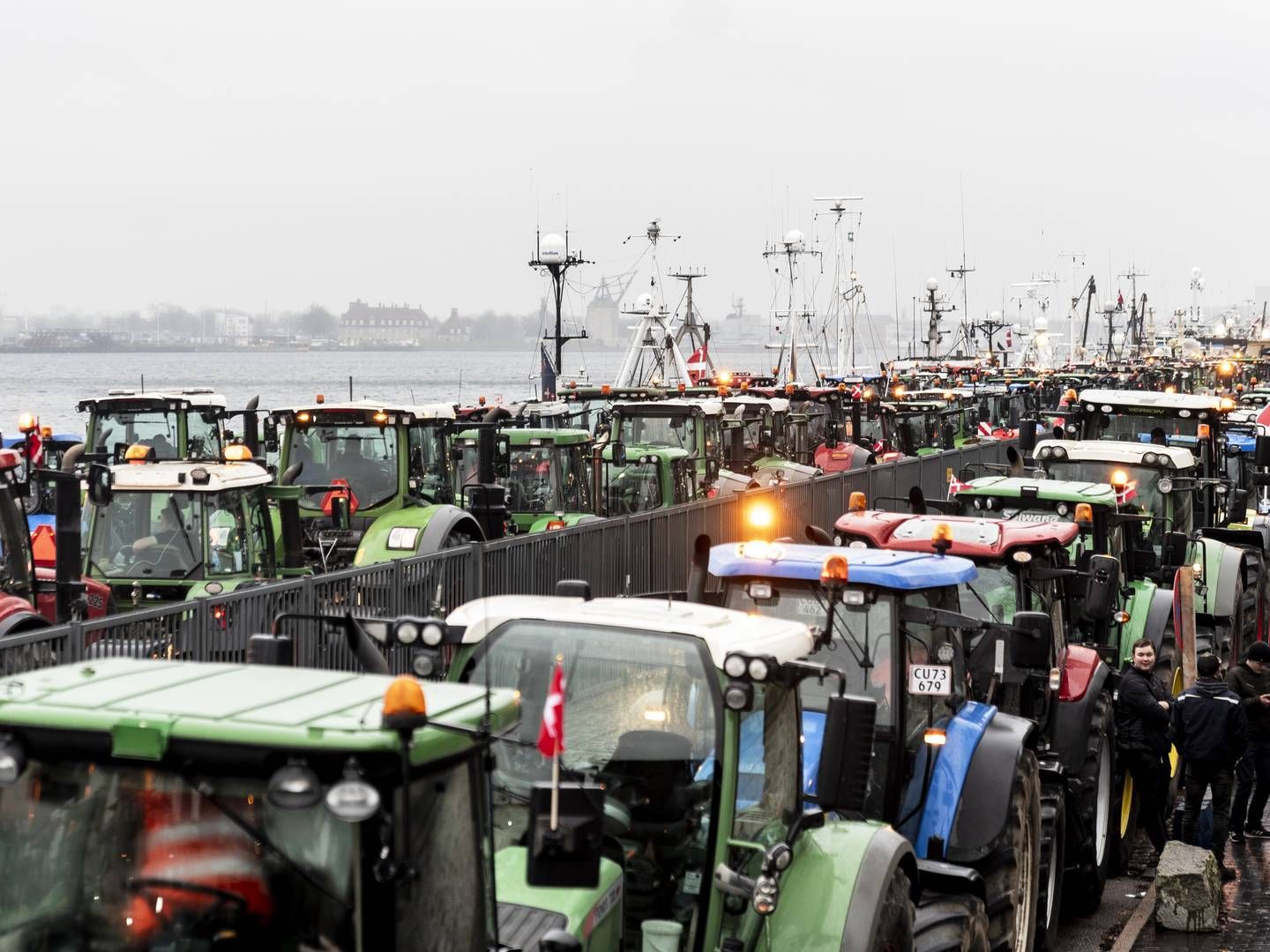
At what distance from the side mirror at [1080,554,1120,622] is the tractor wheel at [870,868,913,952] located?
4.30 metres

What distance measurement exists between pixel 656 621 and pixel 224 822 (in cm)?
237

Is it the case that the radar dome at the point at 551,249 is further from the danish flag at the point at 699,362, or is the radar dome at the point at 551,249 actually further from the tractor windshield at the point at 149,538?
the tractor windshield at the point at 149,538

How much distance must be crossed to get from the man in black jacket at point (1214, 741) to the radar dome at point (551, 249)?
2501cm

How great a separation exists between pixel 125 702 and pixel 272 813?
484mm

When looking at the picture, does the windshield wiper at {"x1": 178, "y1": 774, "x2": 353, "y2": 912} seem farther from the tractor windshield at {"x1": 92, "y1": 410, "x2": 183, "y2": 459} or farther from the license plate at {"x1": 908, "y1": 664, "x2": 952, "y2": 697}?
the tractor windshield at {"x1": 92, "y1": 410, "x2": 183, "y2": 459}

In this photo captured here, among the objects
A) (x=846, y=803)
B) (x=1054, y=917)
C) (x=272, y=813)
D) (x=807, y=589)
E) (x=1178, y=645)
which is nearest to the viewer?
(x=272, y=813)

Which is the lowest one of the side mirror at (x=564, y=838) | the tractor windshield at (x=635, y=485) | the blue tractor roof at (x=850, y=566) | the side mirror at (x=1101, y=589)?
the tractor windshield at (x=635, y=485)

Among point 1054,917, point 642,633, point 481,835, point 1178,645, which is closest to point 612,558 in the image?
point 1178,645

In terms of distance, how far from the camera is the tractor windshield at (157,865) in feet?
13.5

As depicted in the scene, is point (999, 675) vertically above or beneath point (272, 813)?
beneath

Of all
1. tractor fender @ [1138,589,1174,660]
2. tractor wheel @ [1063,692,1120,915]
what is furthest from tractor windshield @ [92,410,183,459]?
tractor wheel @ [1063,692,1120,915]

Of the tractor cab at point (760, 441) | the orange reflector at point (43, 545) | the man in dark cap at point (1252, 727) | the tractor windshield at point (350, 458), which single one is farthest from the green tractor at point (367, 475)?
the tractor cab at point (760, 441)

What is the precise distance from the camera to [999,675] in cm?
940

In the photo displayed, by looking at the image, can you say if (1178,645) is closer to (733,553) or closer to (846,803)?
(733,553)
